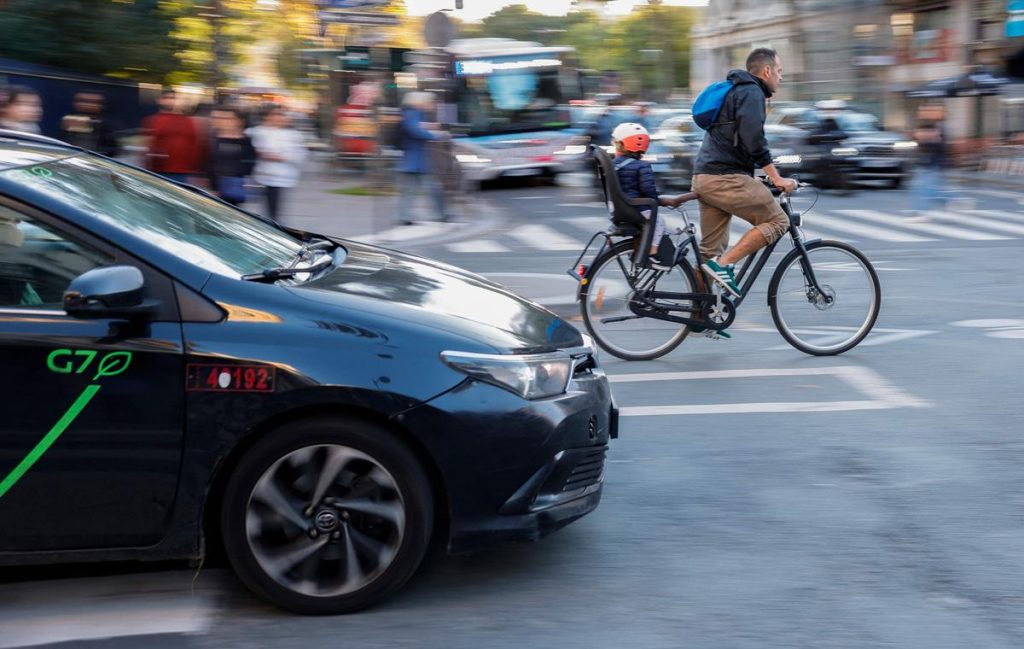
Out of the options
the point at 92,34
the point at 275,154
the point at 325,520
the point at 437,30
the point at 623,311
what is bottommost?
the point at 623,311

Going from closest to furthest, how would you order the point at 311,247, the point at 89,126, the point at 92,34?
the point at 311,247 < the point at 89,126 < the point at 92,34

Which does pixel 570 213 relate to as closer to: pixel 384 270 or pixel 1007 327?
pixel 1007 327

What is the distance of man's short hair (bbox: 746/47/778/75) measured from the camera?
7.89 m

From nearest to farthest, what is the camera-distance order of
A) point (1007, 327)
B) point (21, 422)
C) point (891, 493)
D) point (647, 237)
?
point (21, 422), point (891, 493), point (647, 237), point (1007, 327)

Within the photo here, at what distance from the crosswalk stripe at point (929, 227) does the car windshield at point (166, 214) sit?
1287 centimetres

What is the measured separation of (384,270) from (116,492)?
4.54 ft

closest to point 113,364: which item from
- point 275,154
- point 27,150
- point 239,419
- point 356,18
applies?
point 239,419

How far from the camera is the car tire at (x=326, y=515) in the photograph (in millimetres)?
3988

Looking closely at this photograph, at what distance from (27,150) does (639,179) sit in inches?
164

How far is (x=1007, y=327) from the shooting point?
9.20 m

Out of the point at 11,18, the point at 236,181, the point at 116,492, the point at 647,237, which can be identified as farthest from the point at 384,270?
the point at 11,18

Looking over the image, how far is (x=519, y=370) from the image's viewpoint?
167 inches

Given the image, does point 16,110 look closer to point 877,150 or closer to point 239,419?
point 239,419

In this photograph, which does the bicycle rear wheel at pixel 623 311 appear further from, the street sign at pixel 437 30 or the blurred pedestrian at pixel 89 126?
the street sign at pixel 437 30
